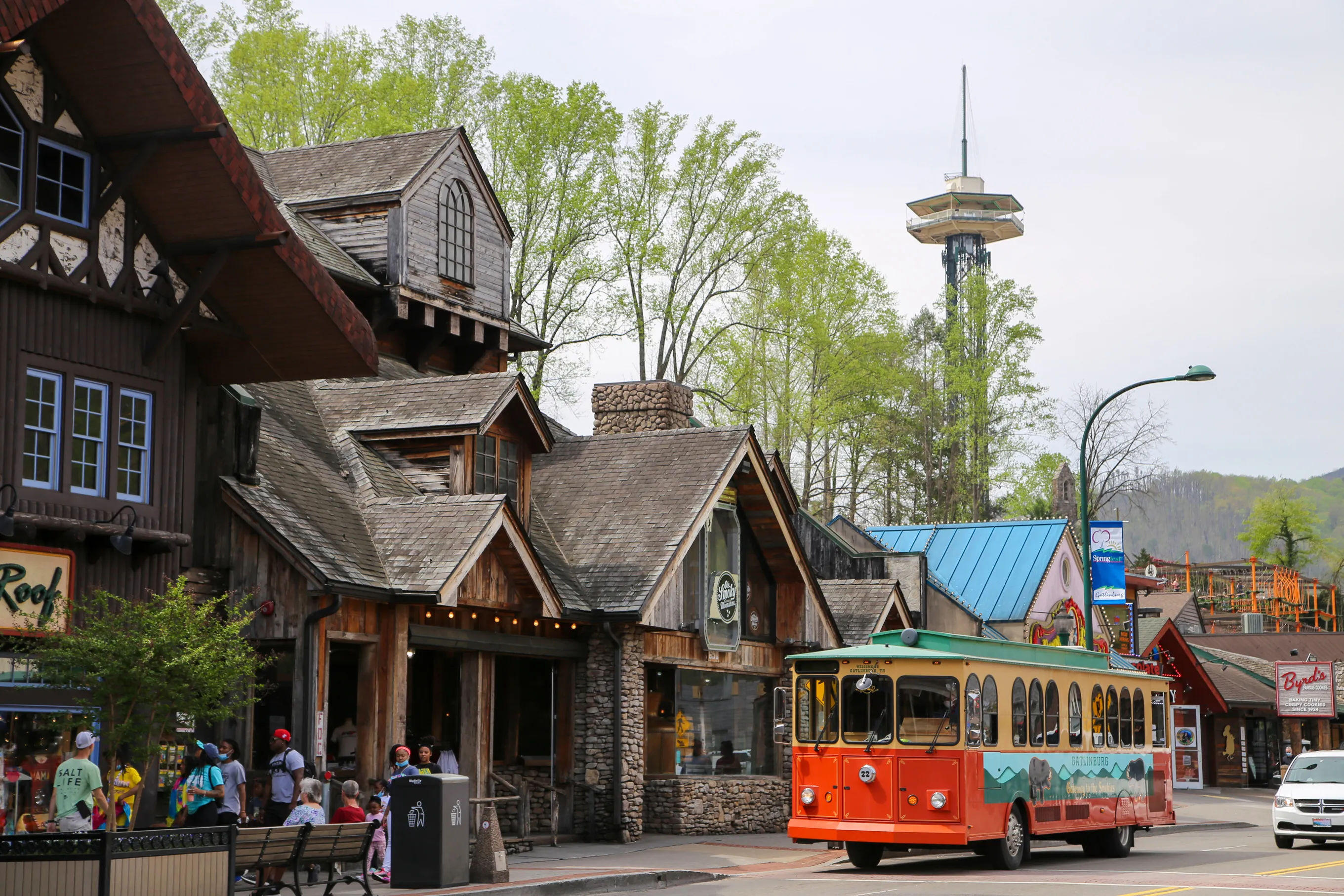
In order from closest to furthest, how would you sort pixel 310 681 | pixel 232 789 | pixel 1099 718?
pixel 232 789 → pixel 310 681 → pixel 1099 718

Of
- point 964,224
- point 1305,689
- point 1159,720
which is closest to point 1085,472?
point 1159,720

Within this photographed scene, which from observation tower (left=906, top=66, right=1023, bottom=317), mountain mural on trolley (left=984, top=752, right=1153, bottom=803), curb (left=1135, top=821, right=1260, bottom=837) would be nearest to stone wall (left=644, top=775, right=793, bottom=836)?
mountain mural on trolley (left=984, top=752, right=1153, bottom=803)

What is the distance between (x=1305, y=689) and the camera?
49.2 m

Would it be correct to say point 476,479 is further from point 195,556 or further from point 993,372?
point 993,372

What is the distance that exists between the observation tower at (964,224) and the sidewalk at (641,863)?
9809 centimetres

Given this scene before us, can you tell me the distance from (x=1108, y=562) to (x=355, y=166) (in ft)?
60.2

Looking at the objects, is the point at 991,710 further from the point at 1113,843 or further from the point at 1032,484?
the point at 1032,484

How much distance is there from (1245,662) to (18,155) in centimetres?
5073

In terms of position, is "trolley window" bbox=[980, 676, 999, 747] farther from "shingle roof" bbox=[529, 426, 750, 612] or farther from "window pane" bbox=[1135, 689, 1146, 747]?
"shingle roof" bbox=[529, 426, 750, 612]

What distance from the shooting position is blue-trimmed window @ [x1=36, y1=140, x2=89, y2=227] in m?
16.9

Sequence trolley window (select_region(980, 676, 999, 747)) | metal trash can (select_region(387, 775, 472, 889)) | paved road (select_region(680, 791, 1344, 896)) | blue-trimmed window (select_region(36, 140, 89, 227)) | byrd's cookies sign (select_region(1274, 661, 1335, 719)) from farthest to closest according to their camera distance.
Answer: byrd's cookies sign (select_region(1274, 661, 1335, 719)) < trolley window (select_region(980, 676, 999, 747)) < paved road (select_region(680, 791, 1344, 896)) < blue-trimmed window (select_region(36, 140, 89, 227)) < metal trash can (select_region(387, 775, 472, 889))

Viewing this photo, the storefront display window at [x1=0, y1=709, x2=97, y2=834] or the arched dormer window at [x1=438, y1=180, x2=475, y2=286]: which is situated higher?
the arched dormer window at [x1=438, y1=180, x2=475, y2=286]

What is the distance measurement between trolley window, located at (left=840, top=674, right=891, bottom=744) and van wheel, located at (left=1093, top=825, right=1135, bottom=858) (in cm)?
538

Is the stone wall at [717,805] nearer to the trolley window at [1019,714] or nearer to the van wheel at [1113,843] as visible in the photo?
the van wheel at [1113,843]
